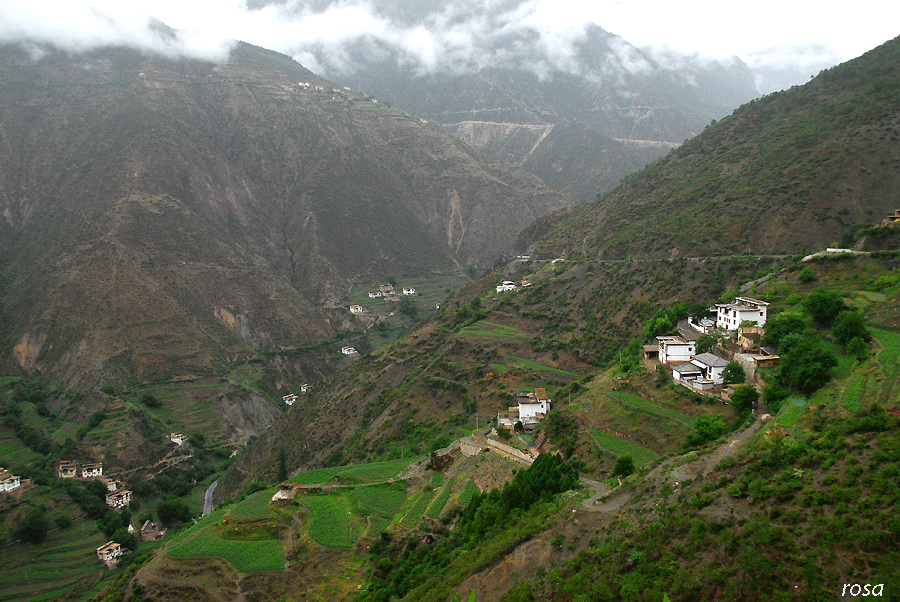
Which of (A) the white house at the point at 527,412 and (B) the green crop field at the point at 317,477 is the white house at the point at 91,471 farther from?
(A) the white house at the point at 527,412

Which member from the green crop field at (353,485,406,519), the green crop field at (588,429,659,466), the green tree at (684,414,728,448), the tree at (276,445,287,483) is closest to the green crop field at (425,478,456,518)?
the green crop field at (353,485,406,519)

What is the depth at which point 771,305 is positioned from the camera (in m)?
33.6

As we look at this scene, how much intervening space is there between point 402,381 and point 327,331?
45708mm

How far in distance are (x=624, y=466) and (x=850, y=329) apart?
11.1 metres

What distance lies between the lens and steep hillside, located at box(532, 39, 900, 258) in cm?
4981

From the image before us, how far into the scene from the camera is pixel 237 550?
1168 inches

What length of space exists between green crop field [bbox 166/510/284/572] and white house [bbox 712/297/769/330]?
26504mm

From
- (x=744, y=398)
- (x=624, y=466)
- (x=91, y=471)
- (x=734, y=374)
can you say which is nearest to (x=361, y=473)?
(x=624, y=466)

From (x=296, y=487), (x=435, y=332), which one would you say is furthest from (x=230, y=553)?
(x=435, y=332)

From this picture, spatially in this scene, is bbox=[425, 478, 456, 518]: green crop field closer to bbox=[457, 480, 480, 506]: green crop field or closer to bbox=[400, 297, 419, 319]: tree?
bbox=[457, 480, 480, 506]: green crop field

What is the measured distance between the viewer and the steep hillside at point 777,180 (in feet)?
163

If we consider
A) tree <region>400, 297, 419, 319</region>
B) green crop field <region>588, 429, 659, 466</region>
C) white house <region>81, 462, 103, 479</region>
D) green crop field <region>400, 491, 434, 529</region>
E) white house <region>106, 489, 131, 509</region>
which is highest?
green crop field <region>588, 429, 659, 466</region>

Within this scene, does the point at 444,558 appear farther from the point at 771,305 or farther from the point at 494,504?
the point at 771,305

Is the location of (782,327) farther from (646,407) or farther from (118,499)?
(118,499)
